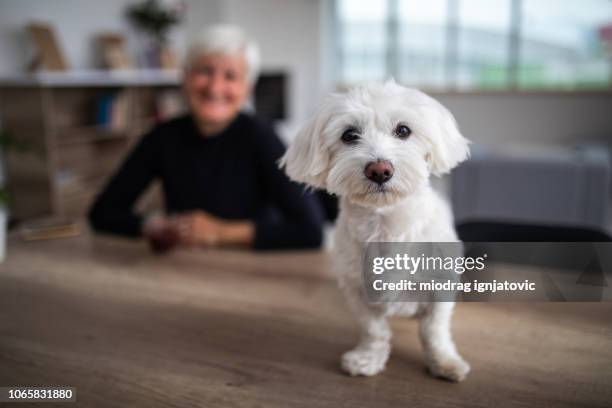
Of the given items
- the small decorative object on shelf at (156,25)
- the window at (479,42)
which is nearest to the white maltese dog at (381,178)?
the small decorative object on shelf at (156,25)

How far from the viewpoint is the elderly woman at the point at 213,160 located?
1584 millimetres

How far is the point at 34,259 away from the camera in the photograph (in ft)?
4.10

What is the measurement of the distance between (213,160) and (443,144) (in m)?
1.19

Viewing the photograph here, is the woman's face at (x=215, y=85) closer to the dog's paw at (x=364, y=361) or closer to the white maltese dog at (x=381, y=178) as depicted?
the white maltese dog at (x=381, y=178)

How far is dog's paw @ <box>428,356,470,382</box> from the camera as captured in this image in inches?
26.3

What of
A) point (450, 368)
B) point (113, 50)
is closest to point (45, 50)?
point (113, 50)

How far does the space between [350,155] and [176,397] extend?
407 mm

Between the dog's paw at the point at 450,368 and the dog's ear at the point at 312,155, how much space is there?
294mm

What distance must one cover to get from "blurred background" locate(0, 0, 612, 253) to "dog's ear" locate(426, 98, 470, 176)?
2.03 ft

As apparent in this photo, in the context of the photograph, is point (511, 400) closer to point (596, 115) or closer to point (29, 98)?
point (29, 98)

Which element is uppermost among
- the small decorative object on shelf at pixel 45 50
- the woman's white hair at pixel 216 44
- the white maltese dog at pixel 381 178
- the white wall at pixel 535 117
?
the small decorative object on shelf at pixel 45 50

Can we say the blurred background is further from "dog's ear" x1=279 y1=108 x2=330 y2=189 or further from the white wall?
"dog's ear" x1=279 y1=108 x2=330 y2=189

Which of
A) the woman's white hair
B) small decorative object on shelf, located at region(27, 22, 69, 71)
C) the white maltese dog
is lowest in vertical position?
the white maltese dog

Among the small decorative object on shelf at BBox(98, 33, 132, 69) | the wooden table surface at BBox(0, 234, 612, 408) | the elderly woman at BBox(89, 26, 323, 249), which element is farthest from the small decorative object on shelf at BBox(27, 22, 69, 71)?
the wooden table surface at BBox(0, 234, 612, 408)
